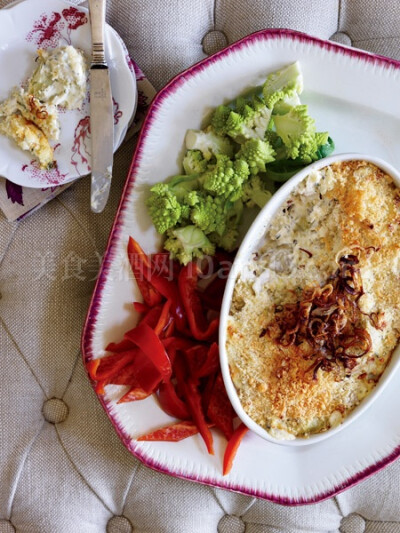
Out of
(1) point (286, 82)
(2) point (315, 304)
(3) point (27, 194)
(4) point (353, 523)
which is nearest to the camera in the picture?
(2) point (315, 304)

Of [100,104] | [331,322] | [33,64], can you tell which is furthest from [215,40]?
[331,322]

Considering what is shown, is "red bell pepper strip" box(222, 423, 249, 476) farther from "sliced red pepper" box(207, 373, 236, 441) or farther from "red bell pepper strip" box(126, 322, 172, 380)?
"red bell pepper strip" box(126, 322, 172, 380)

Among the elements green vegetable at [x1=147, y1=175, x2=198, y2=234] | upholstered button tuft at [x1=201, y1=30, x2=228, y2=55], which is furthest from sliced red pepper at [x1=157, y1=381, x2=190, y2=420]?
upholstered button tuft at [x1=201, y1=30, x2=228, y2=55]

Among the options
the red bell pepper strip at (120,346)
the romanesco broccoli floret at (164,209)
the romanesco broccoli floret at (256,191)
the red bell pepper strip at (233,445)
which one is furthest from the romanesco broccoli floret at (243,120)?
the red bell pepper strip at (233,445)

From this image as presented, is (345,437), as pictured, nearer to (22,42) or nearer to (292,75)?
(292,75)

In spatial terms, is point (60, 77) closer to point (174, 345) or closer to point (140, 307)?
point (140, 307)

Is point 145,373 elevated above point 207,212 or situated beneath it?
situated beneath
